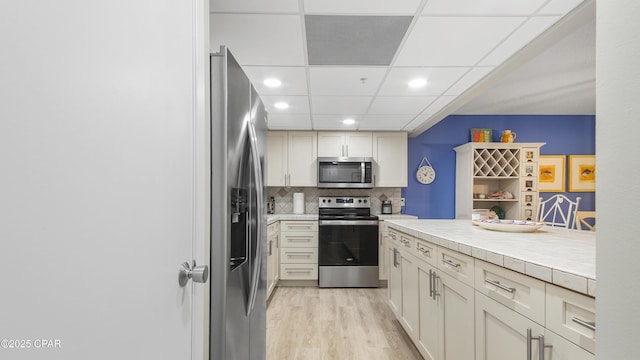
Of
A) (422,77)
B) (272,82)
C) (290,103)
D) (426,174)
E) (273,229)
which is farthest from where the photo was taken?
(426,174)

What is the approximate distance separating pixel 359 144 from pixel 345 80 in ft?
6.22

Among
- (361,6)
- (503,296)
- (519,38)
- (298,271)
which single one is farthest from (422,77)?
(298,271)

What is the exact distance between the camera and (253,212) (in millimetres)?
1378

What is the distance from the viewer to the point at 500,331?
3.69 feet

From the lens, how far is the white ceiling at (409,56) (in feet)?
5.08

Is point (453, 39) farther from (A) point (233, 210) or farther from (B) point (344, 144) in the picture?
(B) point (344, 144)

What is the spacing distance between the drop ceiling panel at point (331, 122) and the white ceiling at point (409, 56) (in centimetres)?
3

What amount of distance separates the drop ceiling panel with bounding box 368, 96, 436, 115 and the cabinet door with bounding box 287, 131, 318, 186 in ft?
3.84

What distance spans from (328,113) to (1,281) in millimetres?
3238

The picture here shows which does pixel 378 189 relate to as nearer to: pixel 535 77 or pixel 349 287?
pixel 349 287

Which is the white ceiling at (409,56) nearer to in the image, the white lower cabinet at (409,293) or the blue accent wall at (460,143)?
the blue accent wall at (460,143)

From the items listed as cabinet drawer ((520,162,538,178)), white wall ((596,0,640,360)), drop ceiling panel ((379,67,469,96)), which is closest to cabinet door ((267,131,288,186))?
drop ceiling panel ((379,67,469,96))

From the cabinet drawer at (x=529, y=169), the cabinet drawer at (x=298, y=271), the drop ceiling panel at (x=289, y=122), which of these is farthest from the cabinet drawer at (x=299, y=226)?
the cabinet drawer at (x=529, y=169)

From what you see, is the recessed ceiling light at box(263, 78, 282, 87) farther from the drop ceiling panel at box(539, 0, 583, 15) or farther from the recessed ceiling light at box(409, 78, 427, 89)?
the drop ceiling panel at box(539, 0, 583, 15)
